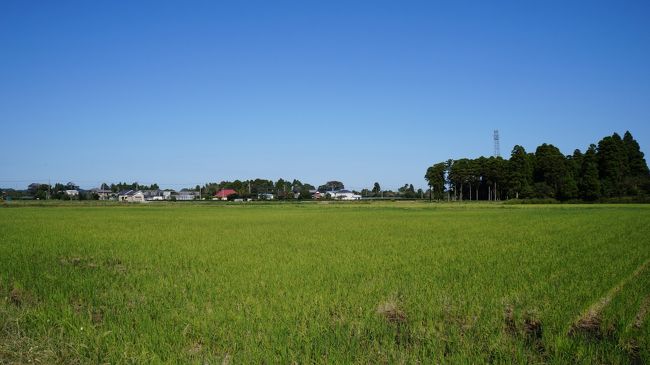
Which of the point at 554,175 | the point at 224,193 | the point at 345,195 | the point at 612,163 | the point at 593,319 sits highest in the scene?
the point at 612,163

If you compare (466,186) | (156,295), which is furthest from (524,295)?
(466,186)

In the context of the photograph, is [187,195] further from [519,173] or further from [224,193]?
[519,173]

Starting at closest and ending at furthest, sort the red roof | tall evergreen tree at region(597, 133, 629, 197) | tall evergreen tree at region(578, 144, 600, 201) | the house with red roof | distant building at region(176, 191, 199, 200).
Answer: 1. tall evergreen tree at region(578, 144, 600, 201)
2. tall evergreen tree at region(597, 133, 629, 197)
3. the house with red roof
4. the red roof
5. distant building at region(176, 191, 199, 200)

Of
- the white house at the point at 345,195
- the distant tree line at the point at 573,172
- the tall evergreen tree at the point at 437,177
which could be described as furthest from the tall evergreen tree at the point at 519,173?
the white house at the point at 345,195

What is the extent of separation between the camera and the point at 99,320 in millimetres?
5906

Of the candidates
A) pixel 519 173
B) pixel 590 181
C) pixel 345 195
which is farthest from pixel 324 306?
pixel 345 195

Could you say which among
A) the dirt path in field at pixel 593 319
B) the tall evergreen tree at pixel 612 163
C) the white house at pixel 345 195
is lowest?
the dirt path in field at pixel 593 319

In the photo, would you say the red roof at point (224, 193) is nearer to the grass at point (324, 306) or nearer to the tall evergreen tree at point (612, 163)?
the tall evergreen tree at point (612, 163)

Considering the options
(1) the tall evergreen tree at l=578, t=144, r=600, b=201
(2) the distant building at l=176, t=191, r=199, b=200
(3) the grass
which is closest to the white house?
(2) the distant building at l=176, t=191, r=199, b=200

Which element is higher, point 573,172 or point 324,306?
point 573,172

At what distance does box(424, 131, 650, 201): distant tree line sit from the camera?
63031 mm

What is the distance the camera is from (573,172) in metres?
67.6

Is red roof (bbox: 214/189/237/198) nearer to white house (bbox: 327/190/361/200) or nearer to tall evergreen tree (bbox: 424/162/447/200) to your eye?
white house (bbox: 327/190/361/200)

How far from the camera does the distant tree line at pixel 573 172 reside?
6303 cm
